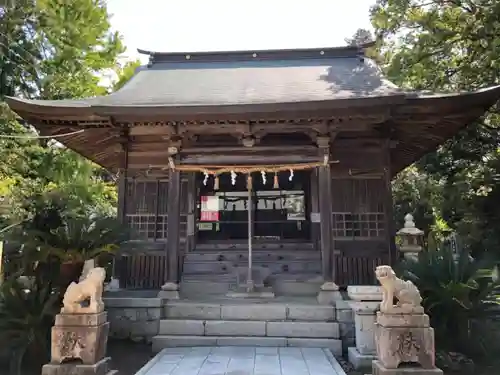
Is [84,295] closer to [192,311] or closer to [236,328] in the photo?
[192,311]

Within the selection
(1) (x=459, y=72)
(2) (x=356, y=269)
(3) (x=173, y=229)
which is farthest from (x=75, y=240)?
(1) (x=459, y=72)

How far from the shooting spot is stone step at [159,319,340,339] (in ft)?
20.5

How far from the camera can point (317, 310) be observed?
650cm

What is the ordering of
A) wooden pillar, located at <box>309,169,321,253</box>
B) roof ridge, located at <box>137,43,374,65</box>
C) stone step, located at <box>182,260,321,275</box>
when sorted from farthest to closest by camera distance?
1. roof ridge, located at <box>137,43,374,65</box>
2. wooden pillar, located at <box>309,169,321,253</box>
3. stone step, located at <box>182,260,321,275</box>

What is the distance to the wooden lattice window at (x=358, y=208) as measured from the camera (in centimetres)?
880

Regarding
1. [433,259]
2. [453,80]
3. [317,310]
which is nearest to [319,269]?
[317,310]

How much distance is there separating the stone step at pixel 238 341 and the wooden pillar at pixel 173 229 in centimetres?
121

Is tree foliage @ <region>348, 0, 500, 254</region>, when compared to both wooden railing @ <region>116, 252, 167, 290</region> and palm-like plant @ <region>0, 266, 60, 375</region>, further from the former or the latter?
palm-like plant @ <region>0, 266, 60, 375</region>

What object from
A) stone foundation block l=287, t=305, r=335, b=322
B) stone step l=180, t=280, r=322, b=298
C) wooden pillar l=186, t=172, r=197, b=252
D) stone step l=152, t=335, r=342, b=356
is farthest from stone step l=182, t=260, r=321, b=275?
stone step l=152, t=335, r=342, b=356

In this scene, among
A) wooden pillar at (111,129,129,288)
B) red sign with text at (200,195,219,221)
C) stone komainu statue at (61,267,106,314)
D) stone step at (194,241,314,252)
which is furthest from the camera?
red sign with text at (200,195,219,221)

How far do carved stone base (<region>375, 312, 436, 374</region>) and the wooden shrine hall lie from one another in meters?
2.46

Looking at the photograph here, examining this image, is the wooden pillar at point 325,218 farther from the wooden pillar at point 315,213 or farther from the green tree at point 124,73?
the green tree at point 124,73

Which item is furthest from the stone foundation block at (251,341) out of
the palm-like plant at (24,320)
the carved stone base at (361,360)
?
the palm-like plant at (24,320)

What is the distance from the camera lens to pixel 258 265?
8.90m
